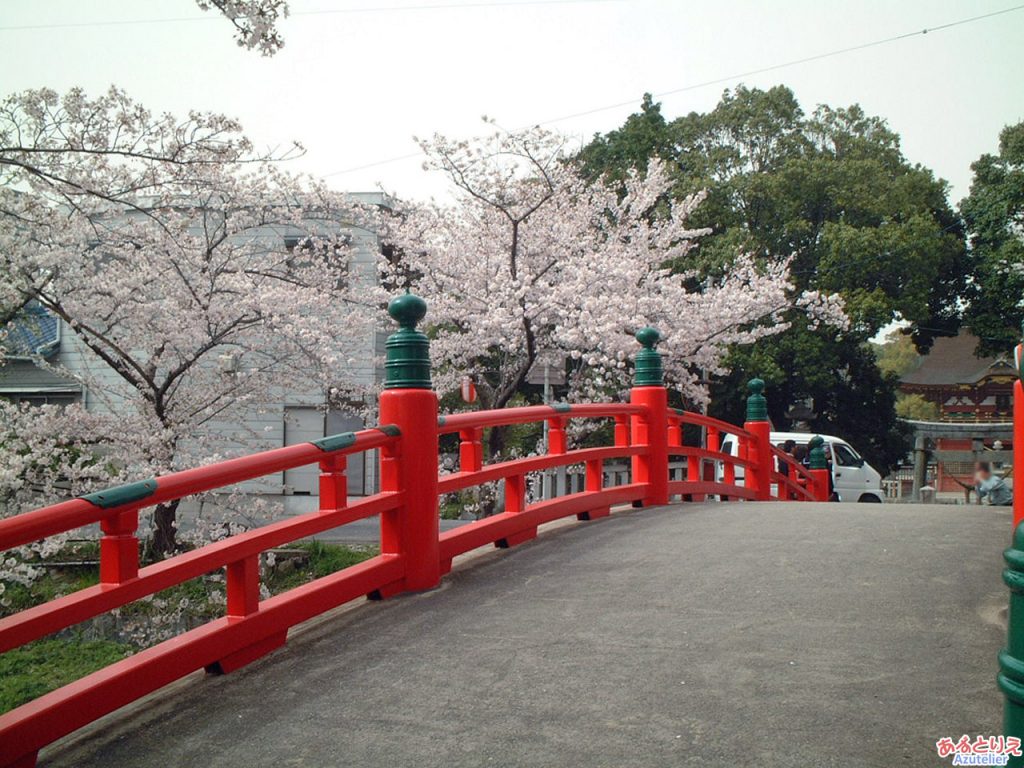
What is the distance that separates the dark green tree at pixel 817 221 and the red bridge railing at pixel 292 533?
22.4 metres

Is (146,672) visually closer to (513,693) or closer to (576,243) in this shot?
(513,693)

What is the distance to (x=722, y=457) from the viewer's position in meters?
11.1

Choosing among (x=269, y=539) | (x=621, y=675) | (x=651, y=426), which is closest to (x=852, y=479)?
(x=651, y=426)

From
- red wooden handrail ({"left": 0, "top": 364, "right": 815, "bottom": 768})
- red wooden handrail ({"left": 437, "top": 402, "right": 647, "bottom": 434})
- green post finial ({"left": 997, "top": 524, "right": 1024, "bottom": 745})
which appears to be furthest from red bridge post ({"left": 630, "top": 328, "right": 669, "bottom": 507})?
green post finial ({"left": 997, "top": 524, "right": 1024, "bottom": 745})

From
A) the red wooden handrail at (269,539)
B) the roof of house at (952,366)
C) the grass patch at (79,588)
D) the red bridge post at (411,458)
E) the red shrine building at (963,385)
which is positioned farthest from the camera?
the roof of house at (952,366)

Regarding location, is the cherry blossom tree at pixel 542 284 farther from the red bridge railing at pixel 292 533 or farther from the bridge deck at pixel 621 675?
the bridge deck at pixel 621 675

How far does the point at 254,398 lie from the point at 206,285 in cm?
201

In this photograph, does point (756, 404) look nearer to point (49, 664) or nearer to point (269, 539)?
point (269, 539)

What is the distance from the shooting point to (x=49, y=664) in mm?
12094

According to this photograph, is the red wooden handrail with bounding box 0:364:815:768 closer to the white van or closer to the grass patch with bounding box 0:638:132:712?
the grass patch with bounding box 0:638:132:712

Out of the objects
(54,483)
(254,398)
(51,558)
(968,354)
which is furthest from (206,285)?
(968,354)

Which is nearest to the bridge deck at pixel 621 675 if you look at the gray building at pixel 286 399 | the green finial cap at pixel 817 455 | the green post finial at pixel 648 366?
the green post finial at pixel 648 366

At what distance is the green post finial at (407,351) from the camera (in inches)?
227

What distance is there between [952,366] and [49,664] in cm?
4542
